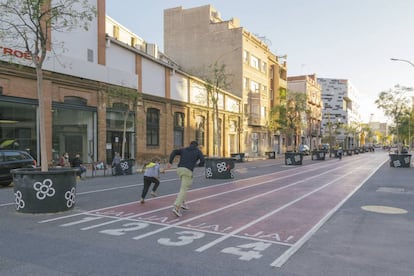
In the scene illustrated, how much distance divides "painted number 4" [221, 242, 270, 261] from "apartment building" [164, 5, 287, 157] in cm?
3824

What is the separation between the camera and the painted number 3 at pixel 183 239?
5.99 m

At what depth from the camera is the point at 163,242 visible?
19.8 ft

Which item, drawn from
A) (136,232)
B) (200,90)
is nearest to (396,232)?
(136,232)

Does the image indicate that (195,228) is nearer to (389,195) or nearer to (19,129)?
Answer: (389,195)

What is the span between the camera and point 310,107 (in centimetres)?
7812

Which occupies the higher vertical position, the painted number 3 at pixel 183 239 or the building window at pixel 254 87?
the building window at pixel 254 87

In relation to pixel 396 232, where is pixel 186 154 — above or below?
above

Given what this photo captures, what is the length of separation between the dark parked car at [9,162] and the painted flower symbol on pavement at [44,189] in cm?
746

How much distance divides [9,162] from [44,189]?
7923 millimetres

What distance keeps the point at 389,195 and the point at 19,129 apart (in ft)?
60.4

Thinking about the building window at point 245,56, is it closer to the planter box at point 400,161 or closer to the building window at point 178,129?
the building window at point 178,129

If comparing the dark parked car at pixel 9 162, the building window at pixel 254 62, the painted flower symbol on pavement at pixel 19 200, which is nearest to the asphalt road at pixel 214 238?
the painted flower symbol on pavement at pixel 19 200

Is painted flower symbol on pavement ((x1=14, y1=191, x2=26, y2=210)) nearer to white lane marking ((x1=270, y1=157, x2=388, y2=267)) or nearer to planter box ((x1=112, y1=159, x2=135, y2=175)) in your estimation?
white lane marking ((x1=270, y1=157, x2=388, y2=267))

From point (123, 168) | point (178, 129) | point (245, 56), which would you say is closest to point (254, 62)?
point (245, 56)
